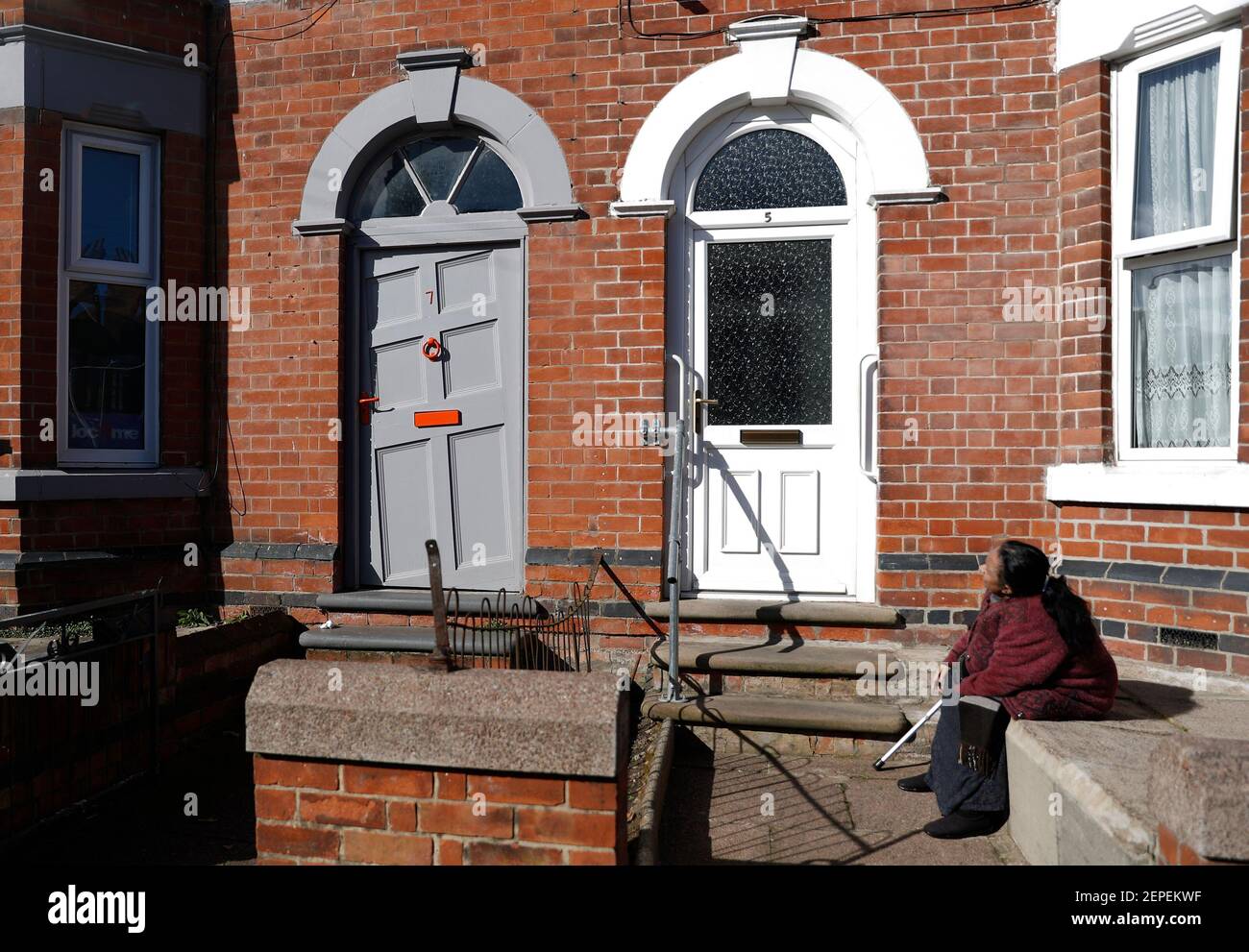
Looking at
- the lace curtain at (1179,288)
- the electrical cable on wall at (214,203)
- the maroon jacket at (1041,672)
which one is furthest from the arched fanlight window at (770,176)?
the electrical cable on wall at (214,203)

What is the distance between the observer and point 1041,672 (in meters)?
3.69

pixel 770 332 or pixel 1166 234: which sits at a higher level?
pixel 1166 234

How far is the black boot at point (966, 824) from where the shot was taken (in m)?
3.70

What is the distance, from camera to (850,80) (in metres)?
5.22

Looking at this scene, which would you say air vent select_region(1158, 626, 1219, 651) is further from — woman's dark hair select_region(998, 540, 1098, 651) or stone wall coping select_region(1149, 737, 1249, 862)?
stone wall coping select_region(1149, 737, 1249, 862)

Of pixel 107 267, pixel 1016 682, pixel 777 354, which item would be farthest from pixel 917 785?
pixel 107 267

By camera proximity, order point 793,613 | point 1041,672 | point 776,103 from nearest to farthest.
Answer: point 1041,672 < point 793,613 < point 776,103

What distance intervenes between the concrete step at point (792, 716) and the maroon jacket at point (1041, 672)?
2.39 feet

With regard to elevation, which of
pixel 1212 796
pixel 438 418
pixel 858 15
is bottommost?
pixel 1212 796

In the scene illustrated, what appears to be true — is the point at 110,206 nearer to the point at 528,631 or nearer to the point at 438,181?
the point at 438,181

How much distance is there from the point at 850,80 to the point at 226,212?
155 inches

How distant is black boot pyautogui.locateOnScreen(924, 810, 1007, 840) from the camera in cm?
370

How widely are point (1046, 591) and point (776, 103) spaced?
3.20 m

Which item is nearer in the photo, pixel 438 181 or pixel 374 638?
pixel 374 638
